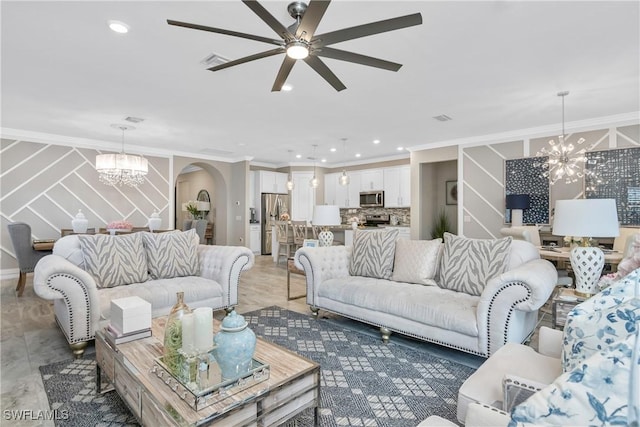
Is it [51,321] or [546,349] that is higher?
[546,349]

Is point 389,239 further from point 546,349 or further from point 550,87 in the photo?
point 550,87

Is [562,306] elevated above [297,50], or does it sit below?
below

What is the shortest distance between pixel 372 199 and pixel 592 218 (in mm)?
6092

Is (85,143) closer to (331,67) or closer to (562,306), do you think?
(331,67)

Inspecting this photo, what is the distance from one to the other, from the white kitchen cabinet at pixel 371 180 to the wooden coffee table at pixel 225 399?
22.3 feet

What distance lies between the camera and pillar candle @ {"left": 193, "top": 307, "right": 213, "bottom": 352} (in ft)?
4.86

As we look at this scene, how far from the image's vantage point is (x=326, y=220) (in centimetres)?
390

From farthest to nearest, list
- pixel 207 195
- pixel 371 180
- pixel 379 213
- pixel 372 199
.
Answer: pixel 207 195, pixel 379 213, pixel 371 180, pixel 372 199

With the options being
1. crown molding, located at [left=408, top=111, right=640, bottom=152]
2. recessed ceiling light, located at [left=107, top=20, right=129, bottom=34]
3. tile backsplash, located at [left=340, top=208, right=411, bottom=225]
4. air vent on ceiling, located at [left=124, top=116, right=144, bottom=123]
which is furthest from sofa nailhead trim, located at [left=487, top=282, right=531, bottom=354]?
tile backsplash, located at [left=340, top=208, right=411, bottom=225]

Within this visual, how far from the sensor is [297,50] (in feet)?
6.99

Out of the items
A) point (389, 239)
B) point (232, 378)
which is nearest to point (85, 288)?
point (232, 378)

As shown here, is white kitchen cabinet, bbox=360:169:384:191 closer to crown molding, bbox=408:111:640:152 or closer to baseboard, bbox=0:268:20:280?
crown molding, bbox=408:111:640:152

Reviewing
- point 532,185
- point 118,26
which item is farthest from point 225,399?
point 532,185

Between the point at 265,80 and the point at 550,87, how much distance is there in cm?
314
